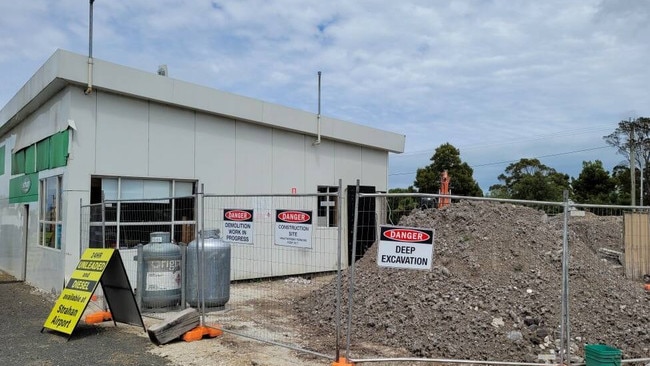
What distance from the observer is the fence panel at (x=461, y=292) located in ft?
23.3

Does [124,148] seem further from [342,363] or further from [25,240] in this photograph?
[342,363]

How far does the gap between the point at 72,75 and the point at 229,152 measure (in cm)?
441

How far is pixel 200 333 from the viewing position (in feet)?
25.0

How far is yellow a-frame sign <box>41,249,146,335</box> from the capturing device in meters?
8.03

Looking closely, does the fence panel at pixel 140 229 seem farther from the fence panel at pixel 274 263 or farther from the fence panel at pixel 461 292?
the fence panel at pixel 461 292

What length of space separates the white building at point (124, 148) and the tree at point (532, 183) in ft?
113

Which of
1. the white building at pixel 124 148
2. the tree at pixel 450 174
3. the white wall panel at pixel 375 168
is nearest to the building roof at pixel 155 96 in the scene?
the white building at pixel 124 148

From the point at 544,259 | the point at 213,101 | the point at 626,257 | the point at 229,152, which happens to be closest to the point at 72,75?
the point at 213,101

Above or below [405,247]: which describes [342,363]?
below

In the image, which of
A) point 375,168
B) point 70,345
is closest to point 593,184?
point 375,168

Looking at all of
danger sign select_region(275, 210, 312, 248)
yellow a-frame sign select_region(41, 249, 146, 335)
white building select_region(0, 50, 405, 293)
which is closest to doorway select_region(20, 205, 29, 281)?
white building select_region(0, 50, 405, 293)

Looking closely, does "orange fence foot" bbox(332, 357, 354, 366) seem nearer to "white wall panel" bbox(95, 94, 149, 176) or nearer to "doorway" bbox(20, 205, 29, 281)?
"white wall panel" bbox(95, 94, 149, 176)

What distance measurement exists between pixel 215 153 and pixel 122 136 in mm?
2551

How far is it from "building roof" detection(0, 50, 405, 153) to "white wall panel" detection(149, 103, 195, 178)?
302mm
